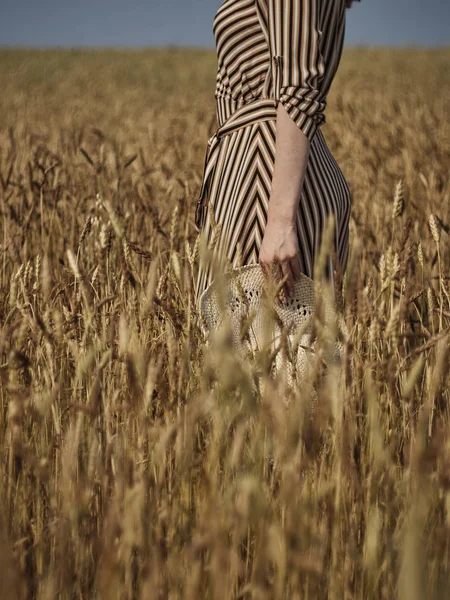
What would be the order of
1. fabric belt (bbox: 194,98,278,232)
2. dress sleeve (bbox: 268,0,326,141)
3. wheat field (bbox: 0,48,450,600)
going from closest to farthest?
wheat field (bbox: 0,48,450,600) < dress sleeve (bbox: 268,0,326,141) < fabric belt (bbox: 194,98,278,232)

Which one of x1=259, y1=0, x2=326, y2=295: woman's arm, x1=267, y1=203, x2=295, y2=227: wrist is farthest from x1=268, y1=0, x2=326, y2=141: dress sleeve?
x1=267, y1=203, x2=295, y2=227: wrist

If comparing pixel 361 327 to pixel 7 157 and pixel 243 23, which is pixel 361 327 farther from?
pixel 7 157

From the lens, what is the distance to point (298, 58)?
1284 millimetres

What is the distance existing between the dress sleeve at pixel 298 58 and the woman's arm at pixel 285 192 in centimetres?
2

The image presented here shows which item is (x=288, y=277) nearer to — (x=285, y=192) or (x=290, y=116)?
(x=285, y=192)

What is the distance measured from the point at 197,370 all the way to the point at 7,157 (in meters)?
3.06

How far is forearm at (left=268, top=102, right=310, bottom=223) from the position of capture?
1283 millimetres

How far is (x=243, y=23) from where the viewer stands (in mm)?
1403

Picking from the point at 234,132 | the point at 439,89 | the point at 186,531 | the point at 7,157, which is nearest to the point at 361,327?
the point at 234,132

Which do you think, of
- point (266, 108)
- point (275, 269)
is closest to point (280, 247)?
point (275, 269)

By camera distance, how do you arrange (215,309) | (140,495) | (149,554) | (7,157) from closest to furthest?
(140,495)
(149,554)
(215,309)
(7,157)

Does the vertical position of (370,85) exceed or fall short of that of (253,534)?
it exceeds it

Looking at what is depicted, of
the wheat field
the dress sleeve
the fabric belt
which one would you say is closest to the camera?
the wheat field

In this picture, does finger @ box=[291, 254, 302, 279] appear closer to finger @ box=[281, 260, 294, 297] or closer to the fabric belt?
finger @ box=[281, 260, 294, 297]
